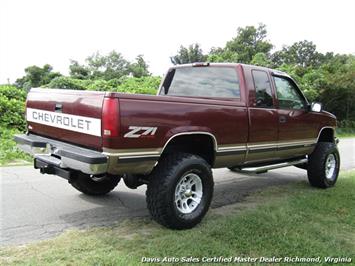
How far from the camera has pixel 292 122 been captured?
6312 mm

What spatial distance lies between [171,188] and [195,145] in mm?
878

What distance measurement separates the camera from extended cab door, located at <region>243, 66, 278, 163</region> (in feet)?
18.0

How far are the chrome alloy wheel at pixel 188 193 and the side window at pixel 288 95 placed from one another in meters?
2.12

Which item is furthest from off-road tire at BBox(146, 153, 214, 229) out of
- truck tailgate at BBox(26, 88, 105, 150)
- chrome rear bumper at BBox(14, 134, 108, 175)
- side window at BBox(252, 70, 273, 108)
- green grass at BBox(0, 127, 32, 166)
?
green grass at BBox(0, 127, 32, 166)

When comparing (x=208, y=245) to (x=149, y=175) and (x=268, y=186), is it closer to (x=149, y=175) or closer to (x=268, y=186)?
(x=149, y=175)

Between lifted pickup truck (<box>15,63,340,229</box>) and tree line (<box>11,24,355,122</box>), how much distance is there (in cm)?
952

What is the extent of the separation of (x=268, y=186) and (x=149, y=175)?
11.5 ft

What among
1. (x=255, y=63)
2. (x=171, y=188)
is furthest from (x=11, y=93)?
(x=255, y=63)

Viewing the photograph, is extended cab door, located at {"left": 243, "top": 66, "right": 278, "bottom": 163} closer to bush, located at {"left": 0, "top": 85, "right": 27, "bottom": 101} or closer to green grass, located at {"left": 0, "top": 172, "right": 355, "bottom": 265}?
green grass, located at {"left": 0, "top": 172, "right": 355, "bottom": 265}

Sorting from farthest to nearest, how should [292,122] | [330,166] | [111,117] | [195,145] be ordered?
[330,166] → [292,122] → [195,145] → [111,117]

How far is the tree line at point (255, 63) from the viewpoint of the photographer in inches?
1053

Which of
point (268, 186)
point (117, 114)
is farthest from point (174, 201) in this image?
point (268, 186)

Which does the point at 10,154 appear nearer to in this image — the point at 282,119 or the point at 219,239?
the point at 282,119

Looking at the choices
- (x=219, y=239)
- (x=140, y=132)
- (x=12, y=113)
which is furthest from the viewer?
(x=12, y=113)
